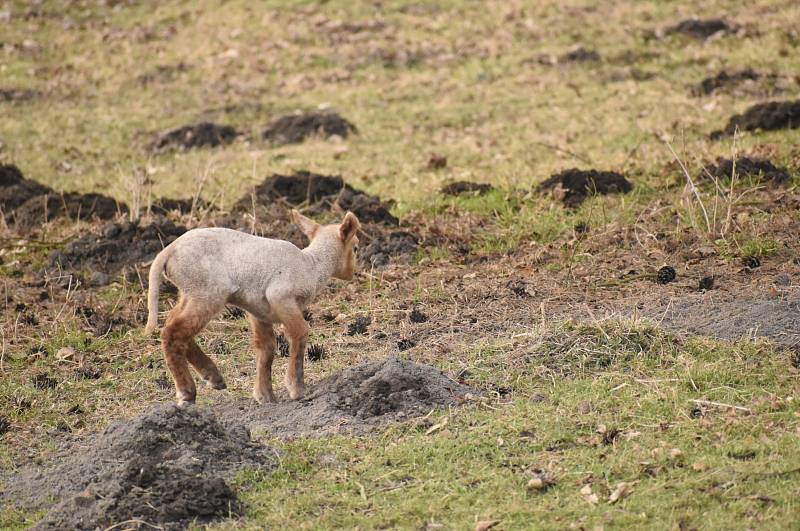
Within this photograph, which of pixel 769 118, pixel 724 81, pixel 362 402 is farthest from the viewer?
pixel 724 81

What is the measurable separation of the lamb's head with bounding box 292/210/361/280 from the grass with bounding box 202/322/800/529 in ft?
4.56

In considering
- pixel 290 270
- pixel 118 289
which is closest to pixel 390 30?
pixel 118 289

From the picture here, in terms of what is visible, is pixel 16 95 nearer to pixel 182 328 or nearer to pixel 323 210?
pixel 323 210

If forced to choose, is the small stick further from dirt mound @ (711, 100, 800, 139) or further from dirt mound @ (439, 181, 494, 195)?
dirt mound @ (711, 100, 800, 139)

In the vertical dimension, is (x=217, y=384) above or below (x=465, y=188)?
above

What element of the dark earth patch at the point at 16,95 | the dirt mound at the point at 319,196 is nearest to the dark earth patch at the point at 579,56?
the dirt mound at the point at 319,196

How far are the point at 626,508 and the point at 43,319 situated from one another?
592 centimetres

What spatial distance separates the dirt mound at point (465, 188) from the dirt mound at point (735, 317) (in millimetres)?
4167

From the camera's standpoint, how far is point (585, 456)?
5.84 meters

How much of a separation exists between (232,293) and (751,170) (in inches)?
246

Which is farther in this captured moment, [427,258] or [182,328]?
[427,258]

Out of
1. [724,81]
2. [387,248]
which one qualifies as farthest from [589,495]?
[724,81]

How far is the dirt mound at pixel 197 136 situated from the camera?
1569 centimetres

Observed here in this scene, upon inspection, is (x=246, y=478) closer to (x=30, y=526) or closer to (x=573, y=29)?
(x=30, y=526)
